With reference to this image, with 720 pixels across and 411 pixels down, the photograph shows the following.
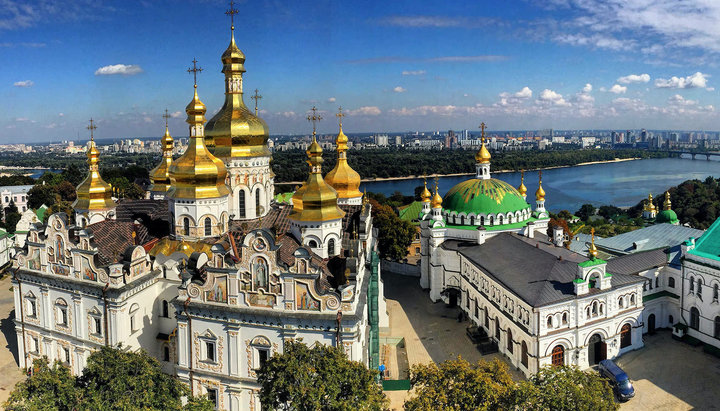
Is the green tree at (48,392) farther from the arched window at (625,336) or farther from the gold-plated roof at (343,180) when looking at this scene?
the arched window at (625,336)

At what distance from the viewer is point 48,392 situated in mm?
9086

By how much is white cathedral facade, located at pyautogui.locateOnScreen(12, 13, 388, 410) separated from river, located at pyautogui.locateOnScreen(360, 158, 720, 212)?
144 feet

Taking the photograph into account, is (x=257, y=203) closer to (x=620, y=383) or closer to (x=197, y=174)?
(x=197, y=174)

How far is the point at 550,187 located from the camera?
73875mm

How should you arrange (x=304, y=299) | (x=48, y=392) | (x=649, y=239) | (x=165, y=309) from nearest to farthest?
(x=48, y=392) < (x=304, y=299) < (x=165, y=309) < (x=649, y=239)

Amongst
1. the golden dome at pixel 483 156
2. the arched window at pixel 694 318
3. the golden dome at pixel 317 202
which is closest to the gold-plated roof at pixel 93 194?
the golden dome at pixel 317 202

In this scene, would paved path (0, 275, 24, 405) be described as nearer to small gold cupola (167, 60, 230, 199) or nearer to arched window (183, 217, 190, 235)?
arched window (183, 217, 190, 235)

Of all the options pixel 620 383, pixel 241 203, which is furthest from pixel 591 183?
pixel 241 203

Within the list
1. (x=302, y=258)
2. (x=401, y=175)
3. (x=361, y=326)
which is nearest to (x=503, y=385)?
(x=361, y=326)

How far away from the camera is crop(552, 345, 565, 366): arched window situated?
14445 millimetres

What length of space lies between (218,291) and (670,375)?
1229 cm

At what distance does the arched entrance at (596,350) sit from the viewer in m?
15.1

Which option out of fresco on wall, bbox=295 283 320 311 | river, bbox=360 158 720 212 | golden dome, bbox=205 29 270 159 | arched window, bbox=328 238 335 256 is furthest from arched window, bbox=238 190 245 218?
river, bbox=360 158 720 212

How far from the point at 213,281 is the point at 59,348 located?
5758 mm
